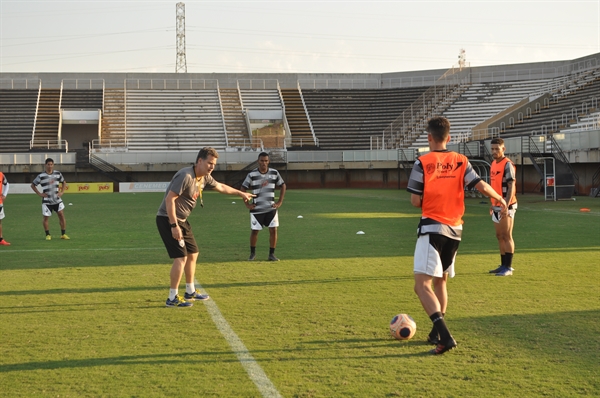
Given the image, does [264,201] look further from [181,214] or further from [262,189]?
[181,214]

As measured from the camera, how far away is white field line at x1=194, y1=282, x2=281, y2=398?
18.8 ft

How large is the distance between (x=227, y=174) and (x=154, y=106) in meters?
15.8

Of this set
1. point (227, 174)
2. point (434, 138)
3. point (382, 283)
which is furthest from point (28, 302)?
point (227, 174)

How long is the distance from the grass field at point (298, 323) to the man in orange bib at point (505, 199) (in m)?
0.29

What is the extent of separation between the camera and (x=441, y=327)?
21.9ft

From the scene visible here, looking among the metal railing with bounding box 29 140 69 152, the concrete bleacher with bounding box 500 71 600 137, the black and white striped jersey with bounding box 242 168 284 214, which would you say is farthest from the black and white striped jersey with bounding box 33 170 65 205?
the metal railing with bounding box 29 140 69 152

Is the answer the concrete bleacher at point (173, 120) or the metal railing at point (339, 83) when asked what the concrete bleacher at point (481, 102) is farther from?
the concrete bleacher at point (173, 120)

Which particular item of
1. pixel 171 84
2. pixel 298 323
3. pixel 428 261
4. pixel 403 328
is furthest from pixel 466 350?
pixel 171 84

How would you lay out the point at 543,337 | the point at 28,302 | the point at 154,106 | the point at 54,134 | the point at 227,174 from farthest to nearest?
the point at 154,106, the point at 54,134, the point at 227,174, the point at 28,302, the point at 543,337

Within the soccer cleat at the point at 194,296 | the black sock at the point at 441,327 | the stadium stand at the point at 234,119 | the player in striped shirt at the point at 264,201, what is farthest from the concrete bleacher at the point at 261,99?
the black sock at the point at 441,327

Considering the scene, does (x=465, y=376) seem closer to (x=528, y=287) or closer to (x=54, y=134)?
(x=528, y=287)

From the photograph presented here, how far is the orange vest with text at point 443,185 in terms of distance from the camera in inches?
265

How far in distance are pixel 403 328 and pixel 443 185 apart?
1.44m

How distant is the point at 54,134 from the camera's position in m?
62.4
